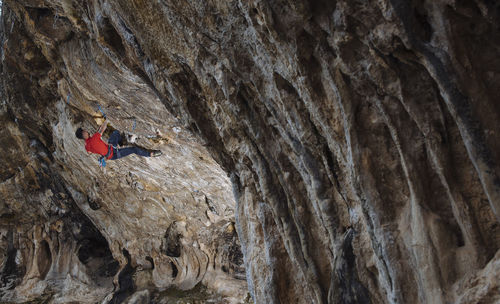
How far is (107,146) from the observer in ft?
29.2

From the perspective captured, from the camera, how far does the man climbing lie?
876 centimetres

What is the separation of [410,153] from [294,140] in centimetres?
129

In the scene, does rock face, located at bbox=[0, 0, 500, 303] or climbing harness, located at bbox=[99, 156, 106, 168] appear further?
climbing harness, located at bbox=[99, 156, 106, 168]

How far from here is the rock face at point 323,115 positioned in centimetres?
260

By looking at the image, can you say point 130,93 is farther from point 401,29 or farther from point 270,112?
point 401,29

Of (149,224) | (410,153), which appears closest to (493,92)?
(410,153)

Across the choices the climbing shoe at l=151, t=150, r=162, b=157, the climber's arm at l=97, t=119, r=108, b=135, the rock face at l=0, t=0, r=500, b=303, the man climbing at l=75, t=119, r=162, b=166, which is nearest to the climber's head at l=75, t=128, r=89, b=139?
the man climbing at l=75, t=119, r=162, b=166

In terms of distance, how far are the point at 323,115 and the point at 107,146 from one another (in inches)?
265

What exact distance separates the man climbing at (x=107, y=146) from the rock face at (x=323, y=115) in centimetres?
31

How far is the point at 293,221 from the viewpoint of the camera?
4.51 metres

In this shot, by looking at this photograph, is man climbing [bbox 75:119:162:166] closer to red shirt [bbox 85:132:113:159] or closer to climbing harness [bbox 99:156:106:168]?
red shirt [bbox 85:132:113:159]

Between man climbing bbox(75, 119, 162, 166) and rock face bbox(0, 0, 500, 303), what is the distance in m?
0.31

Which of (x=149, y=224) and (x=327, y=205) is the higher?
(x=149, y=224)

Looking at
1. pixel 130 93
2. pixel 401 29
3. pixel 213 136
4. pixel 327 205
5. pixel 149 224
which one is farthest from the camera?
pixel 149 224
